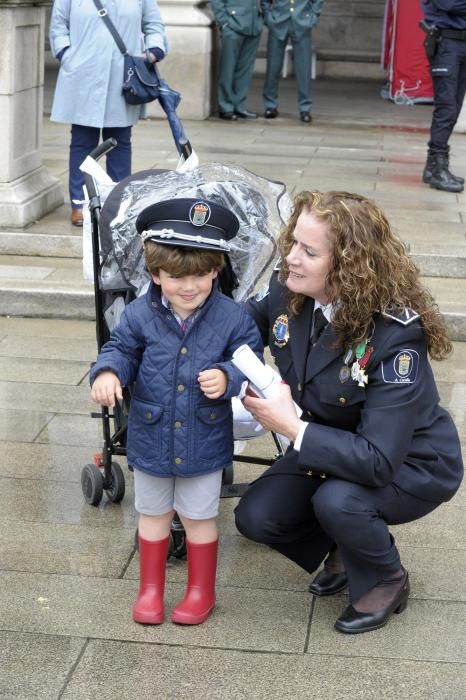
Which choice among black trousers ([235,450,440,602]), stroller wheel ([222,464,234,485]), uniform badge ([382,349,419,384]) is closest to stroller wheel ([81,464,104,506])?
stroller wheel ([222,464,234,485])

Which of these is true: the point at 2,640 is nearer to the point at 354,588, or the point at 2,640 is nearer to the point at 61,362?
the point at 354,588

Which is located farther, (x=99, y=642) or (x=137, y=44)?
(x=137, y=44)

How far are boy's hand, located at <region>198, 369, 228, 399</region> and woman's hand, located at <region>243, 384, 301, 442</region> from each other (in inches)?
5.2

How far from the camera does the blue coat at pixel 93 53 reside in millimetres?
7629

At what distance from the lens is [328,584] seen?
3.99 m

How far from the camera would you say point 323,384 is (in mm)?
3652

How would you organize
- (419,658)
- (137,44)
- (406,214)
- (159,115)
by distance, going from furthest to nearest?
1. (159,115)
2. (406,214)
3. (137,44)
4. (419,658)

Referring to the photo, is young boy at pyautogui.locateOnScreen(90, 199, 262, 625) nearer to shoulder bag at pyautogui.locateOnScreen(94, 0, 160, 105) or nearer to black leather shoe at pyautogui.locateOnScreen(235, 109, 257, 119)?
shoulder bag at pyautogui.locateOnScreen(94, 0, 160, 105)

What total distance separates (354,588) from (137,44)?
4998 millimetres

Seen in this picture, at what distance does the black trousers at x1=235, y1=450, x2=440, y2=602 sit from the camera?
3576mm

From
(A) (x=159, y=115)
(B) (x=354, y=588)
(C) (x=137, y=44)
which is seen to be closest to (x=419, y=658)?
(B) (x=354, y=588)

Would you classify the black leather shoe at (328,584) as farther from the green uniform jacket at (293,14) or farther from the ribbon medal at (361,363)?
the green uniform jacket at (293,14)

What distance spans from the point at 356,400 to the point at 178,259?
26.8 inches

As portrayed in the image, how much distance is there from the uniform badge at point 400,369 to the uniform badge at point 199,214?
671 millimetres
